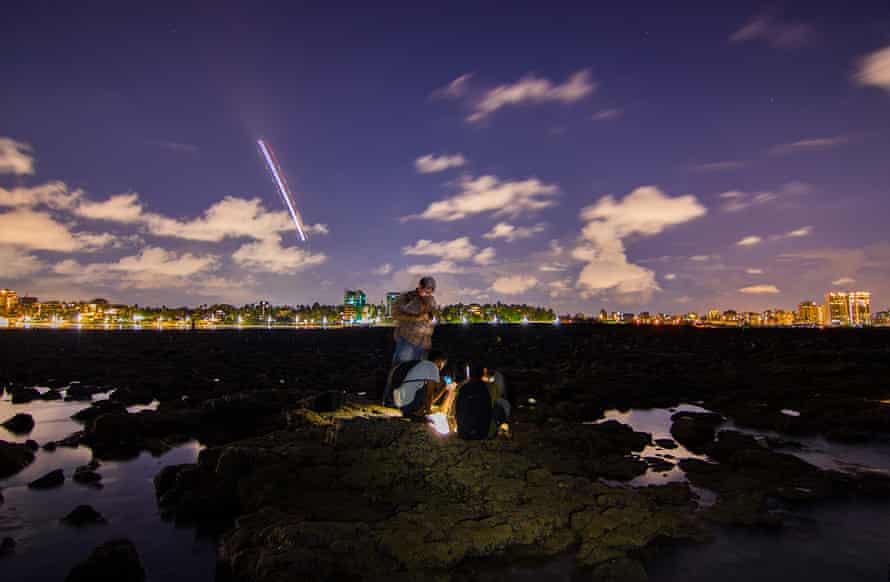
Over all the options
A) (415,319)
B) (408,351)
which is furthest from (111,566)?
(415,319)

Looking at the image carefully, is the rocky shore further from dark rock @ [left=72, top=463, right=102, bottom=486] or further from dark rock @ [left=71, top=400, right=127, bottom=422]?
dark rock @ [left=72, top=463, right=102, bottom=486]

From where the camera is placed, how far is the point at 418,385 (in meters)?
12.1

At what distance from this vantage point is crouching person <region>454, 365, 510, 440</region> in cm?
979

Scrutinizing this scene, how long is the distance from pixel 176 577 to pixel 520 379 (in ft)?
74.7

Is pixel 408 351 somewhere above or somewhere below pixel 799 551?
above

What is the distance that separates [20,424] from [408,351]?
13080 mm

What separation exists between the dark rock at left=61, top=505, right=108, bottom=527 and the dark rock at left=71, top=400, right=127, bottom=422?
30.9ft

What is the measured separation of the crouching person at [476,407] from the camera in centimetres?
979

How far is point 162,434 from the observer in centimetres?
1458

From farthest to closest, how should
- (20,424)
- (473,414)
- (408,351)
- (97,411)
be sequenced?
(97,411) → (20,424) → (408,351) → (473,414)

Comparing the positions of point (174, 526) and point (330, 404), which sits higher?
point (330, 404)

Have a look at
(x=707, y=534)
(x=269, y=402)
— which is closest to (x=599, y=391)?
(x=269, y=402)

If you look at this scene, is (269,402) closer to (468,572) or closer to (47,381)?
(468,572)

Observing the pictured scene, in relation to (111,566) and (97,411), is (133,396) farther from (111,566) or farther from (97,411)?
(111,566)
